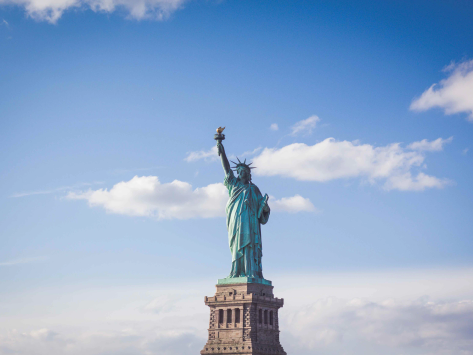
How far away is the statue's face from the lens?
190 feet

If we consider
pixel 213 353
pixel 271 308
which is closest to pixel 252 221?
pixel 271 308

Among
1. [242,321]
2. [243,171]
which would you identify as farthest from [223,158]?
[242,321]

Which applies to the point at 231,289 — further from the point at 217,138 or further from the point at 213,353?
the point at 217,138

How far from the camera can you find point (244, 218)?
5622 centimetres

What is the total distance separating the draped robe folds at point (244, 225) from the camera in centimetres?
5559

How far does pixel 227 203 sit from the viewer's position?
5762 centimetres

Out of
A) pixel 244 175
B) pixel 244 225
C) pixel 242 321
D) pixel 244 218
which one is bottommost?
pixel 242 321

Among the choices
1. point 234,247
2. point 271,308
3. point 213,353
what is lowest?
point 213,353

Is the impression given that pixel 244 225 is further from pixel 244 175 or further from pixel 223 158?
pixel 223 158

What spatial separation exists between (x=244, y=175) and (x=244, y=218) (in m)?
3.92

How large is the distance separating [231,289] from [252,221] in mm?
5728

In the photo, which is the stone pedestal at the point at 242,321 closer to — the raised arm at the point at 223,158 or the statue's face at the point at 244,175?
the statue's face at the point at 244,175

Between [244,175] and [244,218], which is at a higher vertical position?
[244,175]

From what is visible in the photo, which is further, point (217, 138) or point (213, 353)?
point (217, 138)
